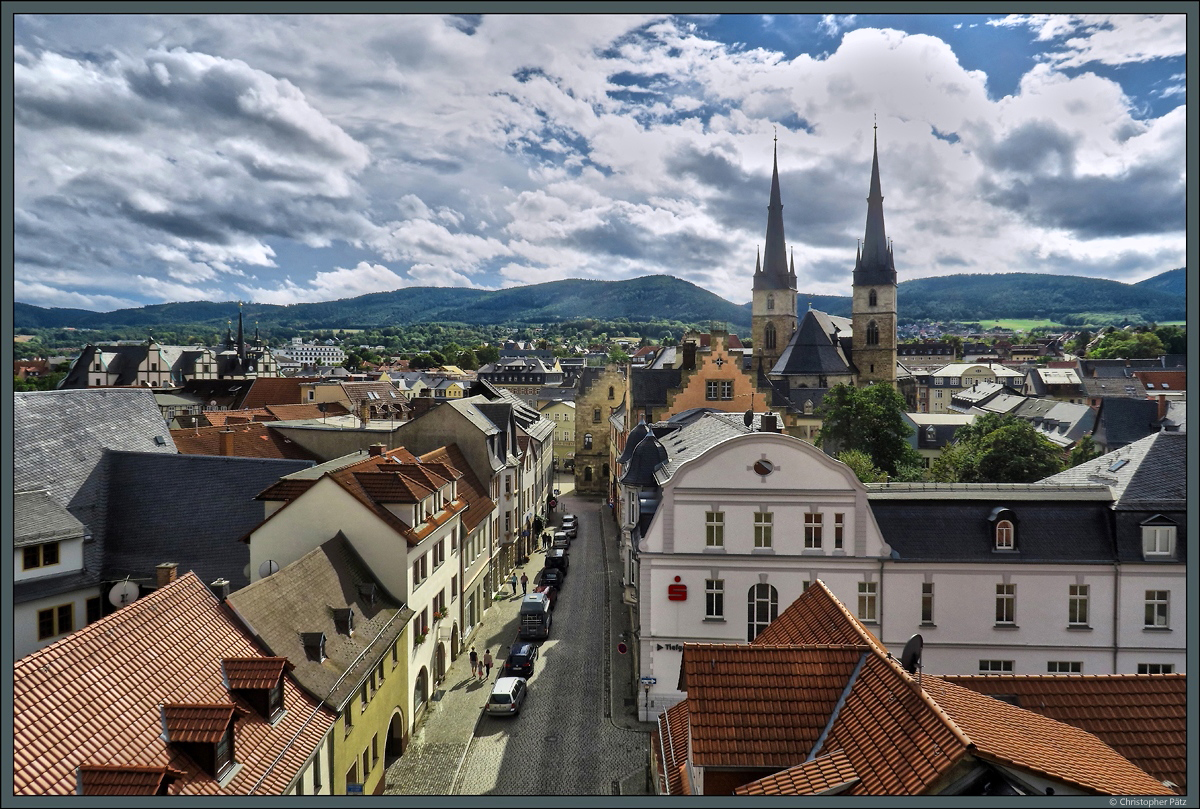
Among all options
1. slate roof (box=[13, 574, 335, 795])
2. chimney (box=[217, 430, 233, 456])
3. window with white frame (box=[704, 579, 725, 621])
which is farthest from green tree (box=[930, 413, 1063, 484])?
slate roof (box=[13, 574, 335, 795])

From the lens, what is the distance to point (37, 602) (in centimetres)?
2395

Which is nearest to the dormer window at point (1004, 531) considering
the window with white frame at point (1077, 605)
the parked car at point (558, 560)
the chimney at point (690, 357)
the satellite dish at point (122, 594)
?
the window with white frame at point (1077, 605)

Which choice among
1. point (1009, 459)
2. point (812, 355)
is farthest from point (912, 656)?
point (812, 355)

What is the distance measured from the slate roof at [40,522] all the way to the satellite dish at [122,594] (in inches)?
85.5

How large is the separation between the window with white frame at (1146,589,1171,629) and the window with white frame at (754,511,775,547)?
1224cm

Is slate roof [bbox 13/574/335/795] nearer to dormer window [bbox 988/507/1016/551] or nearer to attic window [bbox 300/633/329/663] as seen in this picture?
attic window [bbox 300/633/329/663]

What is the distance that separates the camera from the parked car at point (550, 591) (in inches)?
1565

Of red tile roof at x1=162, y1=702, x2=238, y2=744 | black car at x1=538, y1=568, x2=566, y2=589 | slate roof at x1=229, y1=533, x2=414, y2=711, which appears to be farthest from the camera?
black car at x1=538, y1=568, x2=566, y2=589

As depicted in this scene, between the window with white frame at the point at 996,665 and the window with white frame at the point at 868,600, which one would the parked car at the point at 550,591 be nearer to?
the window with white frame at the point at 868,600

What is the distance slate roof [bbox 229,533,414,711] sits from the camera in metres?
18.5

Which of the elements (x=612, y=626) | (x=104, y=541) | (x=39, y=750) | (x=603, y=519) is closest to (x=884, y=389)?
(x=603, y=519)

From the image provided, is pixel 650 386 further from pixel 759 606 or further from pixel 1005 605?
pixel 1005 605

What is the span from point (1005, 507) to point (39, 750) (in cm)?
2603

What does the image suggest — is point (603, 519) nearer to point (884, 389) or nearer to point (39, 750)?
point (884, 389)
